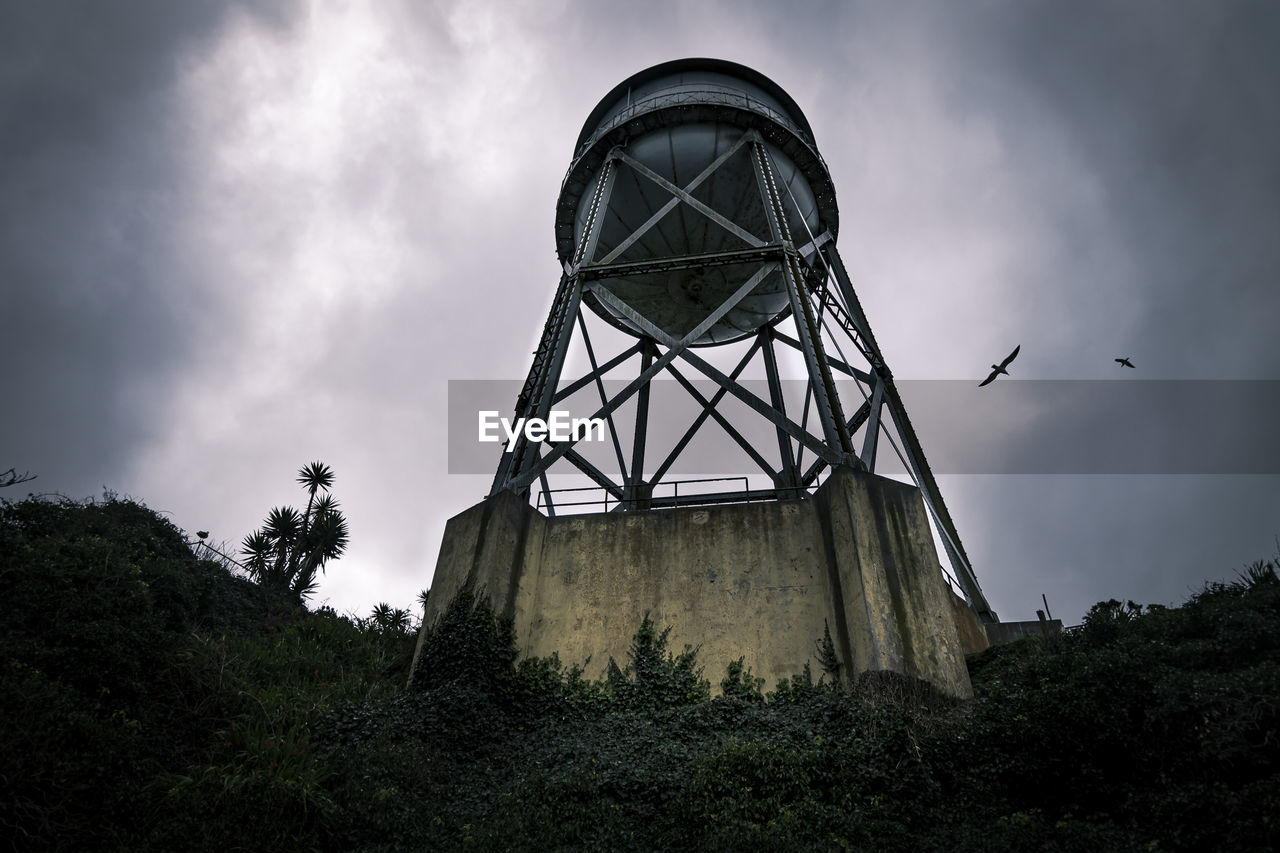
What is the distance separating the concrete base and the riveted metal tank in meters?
4.81

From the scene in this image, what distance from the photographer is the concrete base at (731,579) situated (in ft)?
29.2

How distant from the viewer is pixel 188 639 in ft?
34.3

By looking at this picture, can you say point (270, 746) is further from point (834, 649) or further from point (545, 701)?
point (834, 649)

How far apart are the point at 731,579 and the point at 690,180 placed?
25.6 feet

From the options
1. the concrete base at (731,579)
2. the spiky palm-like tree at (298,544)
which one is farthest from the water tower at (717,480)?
the spiky palm-like tree at (298,544)

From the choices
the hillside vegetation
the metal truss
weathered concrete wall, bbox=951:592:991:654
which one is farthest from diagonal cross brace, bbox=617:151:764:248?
the hillside vegetation

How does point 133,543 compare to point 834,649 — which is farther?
point 133,543

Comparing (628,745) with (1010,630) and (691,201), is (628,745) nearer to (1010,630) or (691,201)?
(1010,630)

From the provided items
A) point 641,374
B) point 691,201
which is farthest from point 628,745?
point 691,201

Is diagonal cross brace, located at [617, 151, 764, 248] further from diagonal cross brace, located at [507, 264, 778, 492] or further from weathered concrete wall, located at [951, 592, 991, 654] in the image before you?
weathered concrete wall, located at [951, 592, 991, 654]

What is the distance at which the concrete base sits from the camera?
29.2 feet

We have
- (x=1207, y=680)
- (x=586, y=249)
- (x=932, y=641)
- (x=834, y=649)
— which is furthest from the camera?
(x=586, y=249)

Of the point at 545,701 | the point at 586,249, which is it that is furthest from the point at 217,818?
the point at 586,249

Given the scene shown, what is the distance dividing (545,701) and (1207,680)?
6.71 meters
